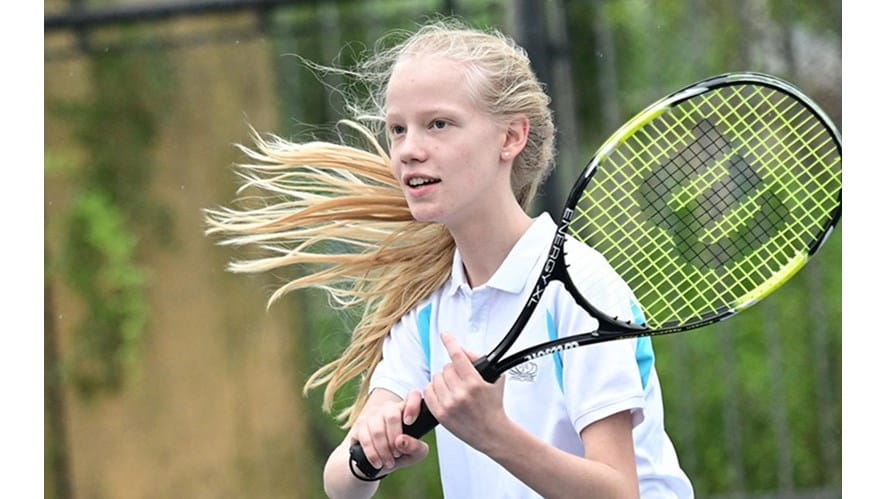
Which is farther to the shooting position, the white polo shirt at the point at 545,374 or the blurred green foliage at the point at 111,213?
the blurred green foliage at the point at 111,213

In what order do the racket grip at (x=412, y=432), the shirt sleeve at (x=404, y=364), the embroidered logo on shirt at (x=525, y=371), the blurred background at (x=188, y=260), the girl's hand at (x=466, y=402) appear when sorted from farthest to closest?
1. the blurred background at (x=188, y=260)
2. the shirt sleeve at (x=404, y=364)
3. the embroidered logo on shirt at (x=525, y=371)
4. the racket grip at (x=412, y=432)
5. the girl's hand at (x=466, y=402)

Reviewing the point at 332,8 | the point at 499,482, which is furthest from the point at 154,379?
the point at 499,482

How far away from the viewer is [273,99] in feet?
14.9

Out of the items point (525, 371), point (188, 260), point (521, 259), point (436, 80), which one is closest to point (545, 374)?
point (525, 371)

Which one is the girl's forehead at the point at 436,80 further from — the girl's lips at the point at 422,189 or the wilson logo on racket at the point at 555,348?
the wilson logo on racket at the point at 555,348

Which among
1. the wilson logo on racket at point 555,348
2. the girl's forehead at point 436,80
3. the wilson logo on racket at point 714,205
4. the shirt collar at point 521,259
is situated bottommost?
the wilson logo on racket at point 555,348

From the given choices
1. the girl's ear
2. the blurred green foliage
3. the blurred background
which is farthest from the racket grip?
the blurred green foliage

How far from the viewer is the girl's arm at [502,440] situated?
6.48 ft

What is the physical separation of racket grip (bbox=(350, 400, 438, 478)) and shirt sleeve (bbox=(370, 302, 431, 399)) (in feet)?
0.62

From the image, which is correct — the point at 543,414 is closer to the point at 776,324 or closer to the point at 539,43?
the point at 539,43

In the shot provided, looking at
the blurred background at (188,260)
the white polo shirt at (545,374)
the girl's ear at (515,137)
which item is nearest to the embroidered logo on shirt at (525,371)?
the white polo shirt at (545,374)

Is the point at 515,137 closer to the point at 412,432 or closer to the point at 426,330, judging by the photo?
the point at 426,330

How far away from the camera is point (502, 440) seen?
1.98m

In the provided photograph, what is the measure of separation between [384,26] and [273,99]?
0.46 metres
